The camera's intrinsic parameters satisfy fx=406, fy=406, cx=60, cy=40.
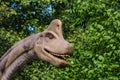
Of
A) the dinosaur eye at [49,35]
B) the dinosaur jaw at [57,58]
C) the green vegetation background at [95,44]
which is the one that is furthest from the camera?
the green vegetation background at [95,44]

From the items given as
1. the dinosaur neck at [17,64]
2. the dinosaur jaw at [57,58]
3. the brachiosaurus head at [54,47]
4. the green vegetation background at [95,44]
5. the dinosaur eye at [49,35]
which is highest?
the dinosaur eye at [49,35]

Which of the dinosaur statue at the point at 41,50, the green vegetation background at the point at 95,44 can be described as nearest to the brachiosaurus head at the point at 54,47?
the dinosaur statue at the point at 41,50

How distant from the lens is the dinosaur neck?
11.6 feet

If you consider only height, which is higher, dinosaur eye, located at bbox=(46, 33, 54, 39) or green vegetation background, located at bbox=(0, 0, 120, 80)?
dinosaur eye, located at bbox=(46, 33, 54, 39)

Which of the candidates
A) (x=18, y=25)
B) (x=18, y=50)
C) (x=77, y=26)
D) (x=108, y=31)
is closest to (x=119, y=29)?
(x=108, y=31)

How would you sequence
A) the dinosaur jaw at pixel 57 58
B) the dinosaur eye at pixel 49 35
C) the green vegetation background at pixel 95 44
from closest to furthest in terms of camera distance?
the dinosaur jaw at pixel 57 58
the dinosaur eye at pixel 49 35
the green vegetation background at pixel 95 44

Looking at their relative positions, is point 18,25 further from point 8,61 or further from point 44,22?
point 8,61

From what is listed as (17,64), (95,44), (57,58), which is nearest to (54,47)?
(57,58)

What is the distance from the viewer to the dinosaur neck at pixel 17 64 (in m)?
3.53

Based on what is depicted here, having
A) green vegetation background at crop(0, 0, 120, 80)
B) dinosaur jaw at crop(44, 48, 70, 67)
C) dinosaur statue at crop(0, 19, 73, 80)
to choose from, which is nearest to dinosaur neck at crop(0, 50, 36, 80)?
dinosaur statue at crop(0, 19, 73, 80)

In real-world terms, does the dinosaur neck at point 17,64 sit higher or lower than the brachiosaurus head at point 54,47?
lower

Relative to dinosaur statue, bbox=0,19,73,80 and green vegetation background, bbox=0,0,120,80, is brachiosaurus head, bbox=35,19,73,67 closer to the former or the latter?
dinosaur statue, bbox=0,19,73,80

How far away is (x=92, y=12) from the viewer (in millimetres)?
9094

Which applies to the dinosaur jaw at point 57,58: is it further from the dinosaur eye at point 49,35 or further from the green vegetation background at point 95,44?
the green vegetation background at point 95,44
